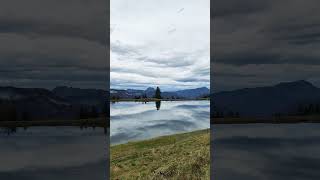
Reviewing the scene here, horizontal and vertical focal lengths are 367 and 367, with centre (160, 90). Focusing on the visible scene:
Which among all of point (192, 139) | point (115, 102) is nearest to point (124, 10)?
point (115, 102)

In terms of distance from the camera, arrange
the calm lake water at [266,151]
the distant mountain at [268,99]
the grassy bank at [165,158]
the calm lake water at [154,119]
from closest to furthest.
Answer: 1. the calm lake water at [266,151]
2. the distant mountain at [268,99]
3. the calm lake water at [154,119]
4. the grassy bank at [165,158]

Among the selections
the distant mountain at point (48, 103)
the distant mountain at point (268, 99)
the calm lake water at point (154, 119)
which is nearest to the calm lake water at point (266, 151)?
the distant mountain at point (268, 99)

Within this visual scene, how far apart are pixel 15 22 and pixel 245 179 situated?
283 cm

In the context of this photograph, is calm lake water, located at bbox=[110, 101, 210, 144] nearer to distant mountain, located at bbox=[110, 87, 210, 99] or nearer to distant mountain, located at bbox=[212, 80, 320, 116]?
distant mountain, located at bbox=[110, 87, 210, 99]

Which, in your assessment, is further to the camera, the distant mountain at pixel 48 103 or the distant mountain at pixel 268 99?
the distant mountain at pixel 268 99

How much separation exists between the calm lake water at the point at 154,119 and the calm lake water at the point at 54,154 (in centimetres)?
84

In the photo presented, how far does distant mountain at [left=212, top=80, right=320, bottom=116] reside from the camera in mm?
4148

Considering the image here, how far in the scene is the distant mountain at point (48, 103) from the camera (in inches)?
142

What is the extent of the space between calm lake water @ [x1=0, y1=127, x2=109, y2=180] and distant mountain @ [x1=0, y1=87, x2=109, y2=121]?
145mm

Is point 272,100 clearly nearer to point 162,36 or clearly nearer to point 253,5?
point 253,5

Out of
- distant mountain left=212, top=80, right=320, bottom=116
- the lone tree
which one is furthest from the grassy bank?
distant mountain left=212, top=80, right=320, bottom=116

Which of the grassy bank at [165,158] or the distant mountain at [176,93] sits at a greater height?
the distant mountain at [176,93]

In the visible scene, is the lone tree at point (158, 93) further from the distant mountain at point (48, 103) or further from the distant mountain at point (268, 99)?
the distant mountain at point (48, 103)

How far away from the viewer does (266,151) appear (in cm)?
417
